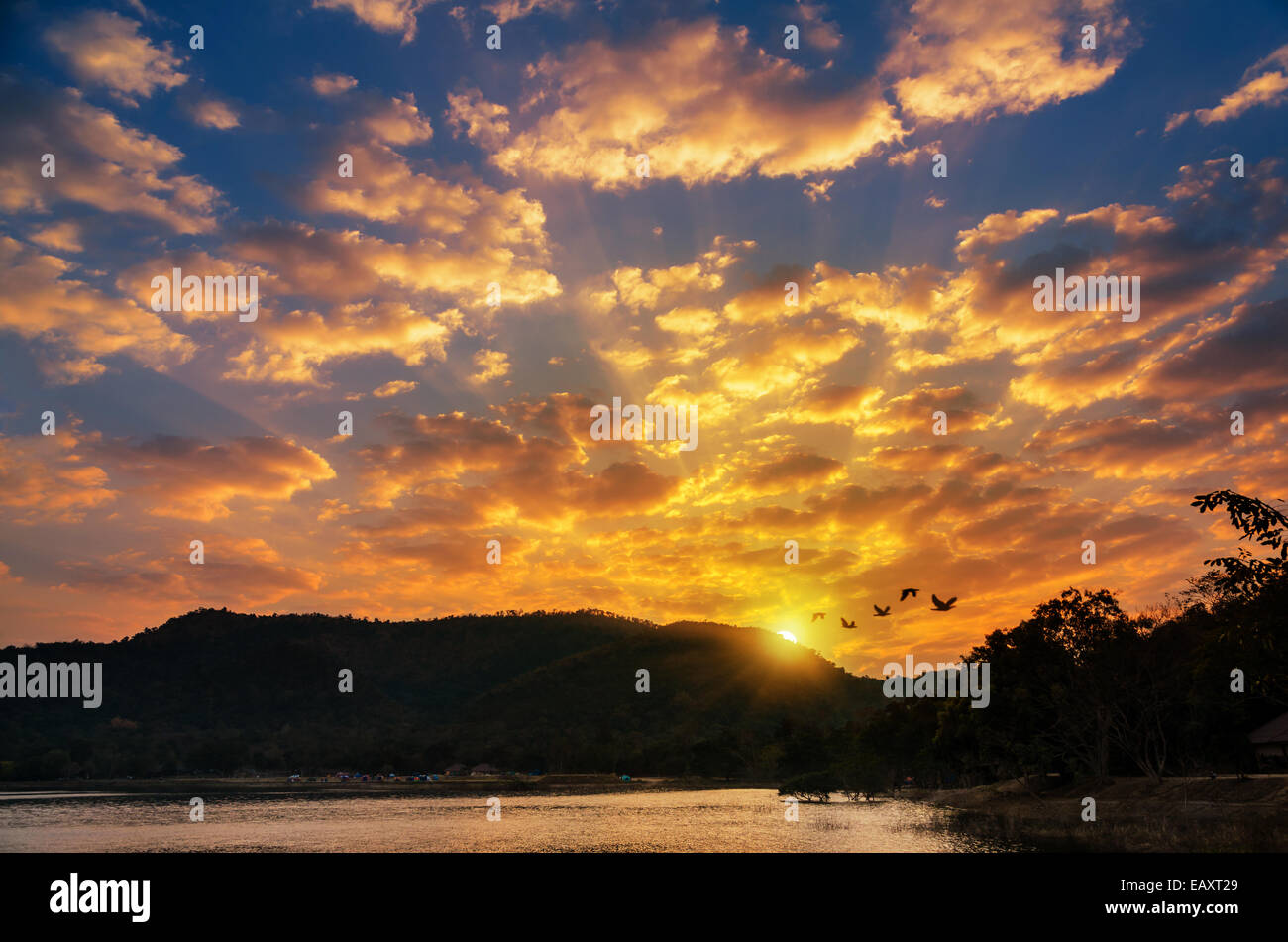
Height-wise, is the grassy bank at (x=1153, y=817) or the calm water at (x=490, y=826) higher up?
the grassy bank at (x=1153, y=817)

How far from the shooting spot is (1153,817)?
58094 mm

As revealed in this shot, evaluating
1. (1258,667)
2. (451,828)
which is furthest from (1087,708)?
(451,828)

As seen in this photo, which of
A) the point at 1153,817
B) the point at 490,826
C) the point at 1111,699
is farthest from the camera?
the point at 490,826

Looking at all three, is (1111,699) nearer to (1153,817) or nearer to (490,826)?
(1153,817)

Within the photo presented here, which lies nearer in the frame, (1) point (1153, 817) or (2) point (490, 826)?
(1) point (1153, 817)

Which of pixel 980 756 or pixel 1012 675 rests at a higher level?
pixel 1012 675

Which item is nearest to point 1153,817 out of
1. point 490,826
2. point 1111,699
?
Result: point 1111,699

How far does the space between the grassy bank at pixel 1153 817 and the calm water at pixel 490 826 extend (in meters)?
5.43

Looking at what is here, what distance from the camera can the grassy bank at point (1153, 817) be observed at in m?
47.4

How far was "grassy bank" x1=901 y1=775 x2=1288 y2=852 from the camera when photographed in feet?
155

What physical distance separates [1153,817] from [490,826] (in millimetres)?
59324

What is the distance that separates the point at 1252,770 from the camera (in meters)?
72.2
